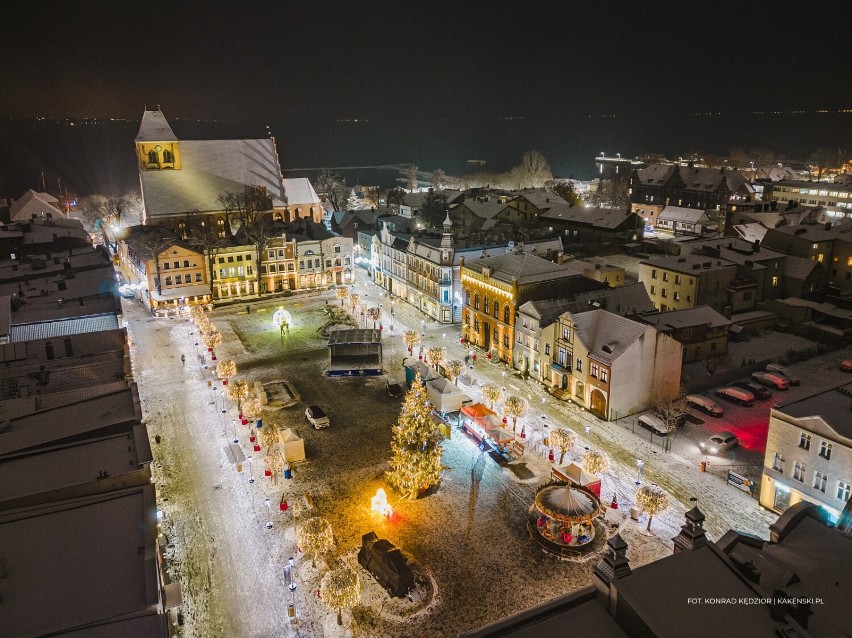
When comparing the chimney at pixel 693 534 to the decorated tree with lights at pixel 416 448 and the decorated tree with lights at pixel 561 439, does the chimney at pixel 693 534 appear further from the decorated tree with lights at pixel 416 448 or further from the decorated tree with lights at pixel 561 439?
the decorated tree with lights at pixel 561 439

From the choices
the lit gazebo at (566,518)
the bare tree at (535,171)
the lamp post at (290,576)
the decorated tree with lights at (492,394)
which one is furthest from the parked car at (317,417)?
the bare tree at (535,171)

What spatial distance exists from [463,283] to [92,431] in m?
34.5

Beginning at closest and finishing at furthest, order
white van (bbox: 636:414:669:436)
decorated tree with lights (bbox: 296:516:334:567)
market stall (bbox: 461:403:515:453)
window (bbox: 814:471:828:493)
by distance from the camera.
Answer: decorated tree with lights (bbox: 296:516:334:567) → window (bbox: 814:471:828:493) → market stall (bbox: 461:403:515:453) → white van (bbox: 636:414:669:436)

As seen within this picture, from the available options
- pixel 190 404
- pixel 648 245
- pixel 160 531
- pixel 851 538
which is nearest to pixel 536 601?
pixel 851 538

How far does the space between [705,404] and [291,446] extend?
27.7 metres

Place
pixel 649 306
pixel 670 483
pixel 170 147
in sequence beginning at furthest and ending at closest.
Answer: pixel 170 147
pixel 649 306
pixel 670 483

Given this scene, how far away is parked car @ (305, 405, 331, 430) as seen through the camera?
3825cm

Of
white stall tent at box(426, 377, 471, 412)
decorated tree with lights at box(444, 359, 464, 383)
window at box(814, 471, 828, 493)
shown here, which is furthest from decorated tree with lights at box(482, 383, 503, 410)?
window at box(814, 471, 828, 493)

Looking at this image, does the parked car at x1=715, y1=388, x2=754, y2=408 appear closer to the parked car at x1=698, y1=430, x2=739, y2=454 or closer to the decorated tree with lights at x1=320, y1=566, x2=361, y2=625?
the parked car at x1=698, y1=430, x2=739, y2=454

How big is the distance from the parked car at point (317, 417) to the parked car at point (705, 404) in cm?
2481

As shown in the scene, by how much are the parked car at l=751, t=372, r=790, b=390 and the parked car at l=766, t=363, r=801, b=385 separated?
561mm

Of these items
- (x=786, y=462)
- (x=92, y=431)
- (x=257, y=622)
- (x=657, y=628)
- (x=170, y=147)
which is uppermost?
(x=170, y=147)

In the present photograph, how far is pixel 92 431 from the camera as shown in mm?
27328

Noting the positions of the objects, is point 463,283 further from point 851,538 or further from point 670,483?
point 851,538
